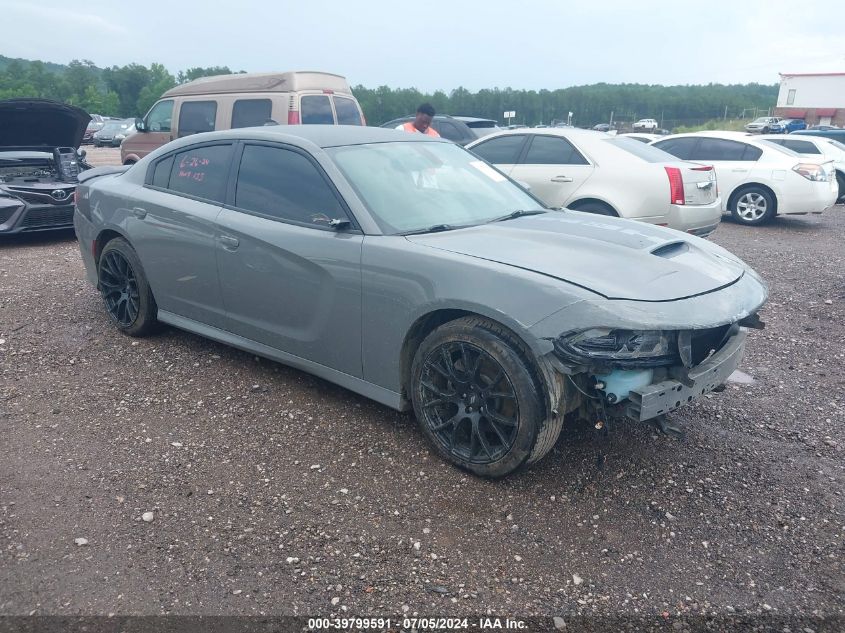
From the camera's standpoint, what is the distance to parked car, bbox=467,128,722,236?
286 inches

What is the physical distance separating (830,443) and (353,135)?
10.7ft

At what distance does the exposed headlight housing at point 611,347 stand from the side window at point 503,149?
5.75 meters

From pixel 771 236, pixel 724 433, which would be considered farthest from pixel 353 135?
pixel 771 236

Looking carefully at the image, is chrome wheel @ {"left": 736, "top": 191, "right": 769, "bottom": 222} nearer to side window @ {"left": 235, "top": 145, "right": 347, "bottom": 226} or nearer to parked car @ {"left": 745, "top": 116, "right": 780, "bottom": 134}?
side window @ {"left": 235, "top": 145, "right": 347, "bottom": 226}

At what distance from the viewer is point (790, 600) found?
2584mm

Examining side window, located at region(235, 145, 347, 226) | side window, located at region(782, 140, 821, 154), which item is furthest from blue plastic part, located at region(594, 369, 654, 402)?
side window, located at region(782, 140, 821, 154)

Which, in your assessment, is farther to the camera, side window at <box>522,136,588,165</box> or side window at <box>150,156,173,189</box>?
side window at <box>522,136,588,165</box>

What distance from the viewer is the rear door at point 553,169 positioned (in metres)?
7.68

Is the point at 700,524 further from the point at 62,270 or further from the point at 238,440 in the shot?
the point at 62,270

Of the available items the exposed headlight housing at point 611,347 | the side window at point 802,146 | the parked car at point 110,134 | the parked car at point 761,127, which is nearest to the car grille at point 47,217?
the exposed headlight housing at point 611,347

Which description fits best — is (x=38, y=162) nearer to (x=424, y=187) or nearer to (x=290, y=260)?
(x=290, y=260)

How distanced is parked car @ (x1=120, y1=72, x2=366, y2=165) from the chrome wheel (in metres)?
6.41

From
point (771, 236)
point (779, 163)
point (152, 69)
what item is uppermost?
point (152, 69)

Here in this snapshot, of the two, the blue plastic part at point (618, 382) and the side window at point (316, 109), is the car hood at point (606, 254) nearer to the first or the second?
the blue plastic part at point (618, 382)
